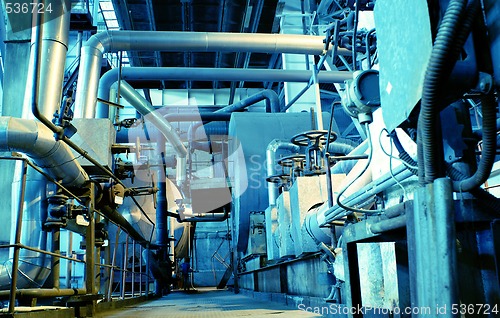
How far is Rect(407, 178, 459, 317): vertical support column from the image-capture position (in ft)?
4.59

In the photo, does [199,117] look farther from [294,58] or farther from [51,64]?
[51,64]

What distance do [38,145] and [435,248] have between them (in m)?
3.65

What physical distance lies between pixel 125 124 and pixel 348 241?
4.60m

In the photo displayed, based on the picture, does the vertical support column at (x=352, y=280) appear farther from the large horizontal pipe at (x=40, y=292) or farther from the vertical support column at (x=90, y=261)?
the vertical support column at (x=90, y=261)

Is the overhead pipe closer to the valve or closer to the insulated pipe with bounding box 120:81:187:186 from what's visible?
the insulated pipe with bounding box 120:81:187:186

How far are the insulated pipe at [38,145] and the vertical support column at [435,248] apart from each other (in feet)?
11.5

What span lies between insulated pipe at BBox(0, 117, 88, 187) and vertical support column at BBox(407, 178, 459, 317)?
11.5ft

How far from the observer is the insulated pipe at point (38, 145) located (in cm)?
399

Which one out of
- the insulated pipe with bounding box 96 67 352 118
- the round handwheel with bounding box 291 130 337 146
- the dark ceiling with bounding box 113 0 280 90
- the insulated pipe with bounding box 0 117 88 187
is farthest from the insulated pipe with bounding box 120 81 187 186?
the round handwheel with bounding box 291 130 337 146

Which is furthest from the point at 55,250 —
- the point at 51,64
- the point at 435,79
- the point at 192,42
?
the point at 192,42

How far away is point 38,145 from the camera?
414 centimetres

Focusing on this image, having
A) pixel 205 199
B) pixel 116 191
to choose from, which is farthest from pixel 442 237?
pixel 205 199

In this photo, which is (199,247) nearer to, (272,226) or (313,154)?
(272,226)

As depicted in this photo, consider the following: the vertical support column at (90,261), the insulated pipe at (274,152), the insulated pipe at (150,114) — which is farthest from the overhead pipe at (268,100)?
the vertical support column at (90,261)
